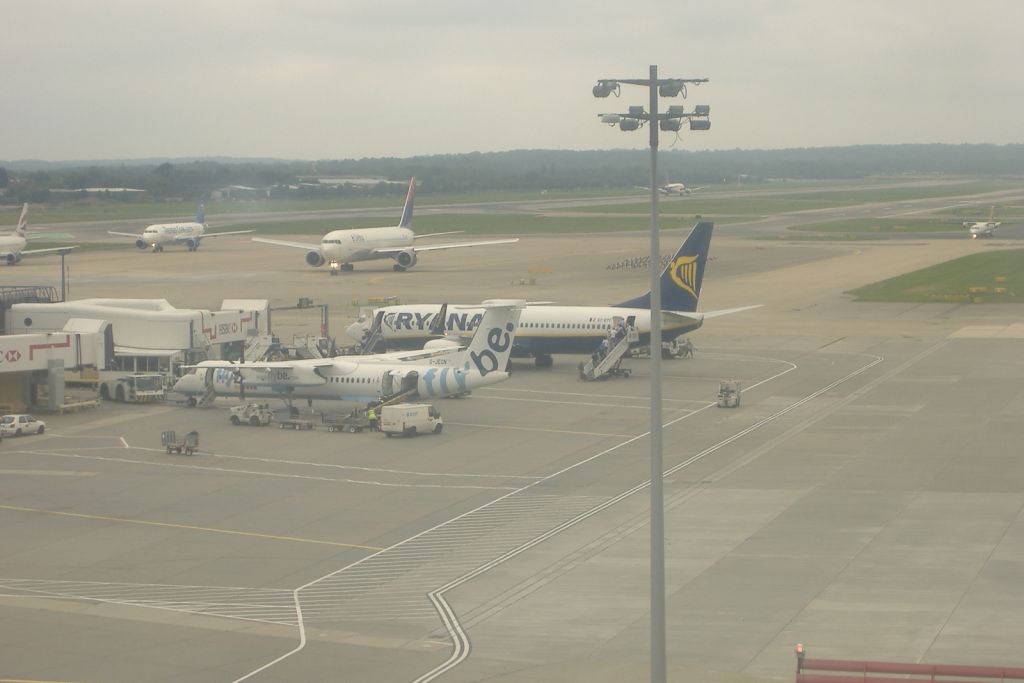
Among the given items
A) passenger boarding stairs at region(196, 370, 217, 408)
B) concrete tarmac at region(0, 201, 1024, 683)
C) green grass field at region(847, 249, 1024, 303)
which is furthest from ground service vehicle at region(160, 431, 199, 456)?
green grass field at region(847, 249, 1024, 303)

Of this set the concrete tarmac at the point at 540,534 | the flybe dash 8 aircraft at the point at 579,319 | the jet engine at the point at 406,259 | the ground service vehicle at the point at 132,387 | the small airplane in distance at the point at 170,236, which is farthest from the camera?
the small airplane in distance at the point at 170,236

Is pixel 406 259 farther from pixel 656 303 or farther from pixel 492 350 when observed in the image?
pixel 656 303

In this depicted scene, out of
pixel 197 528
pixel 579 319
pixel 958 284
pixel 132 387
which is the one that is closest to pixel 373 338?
pixel 579 319

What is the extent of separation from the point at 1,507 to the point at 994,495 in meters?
32.5

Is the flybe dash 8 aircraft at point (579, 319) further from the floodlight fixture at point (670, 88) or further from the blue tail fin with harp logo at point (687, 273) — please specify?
the floodlight fixture at point (670, 88)

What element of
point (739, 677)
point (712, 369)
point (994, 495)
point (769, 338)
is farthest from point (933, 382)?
point (739, 677)

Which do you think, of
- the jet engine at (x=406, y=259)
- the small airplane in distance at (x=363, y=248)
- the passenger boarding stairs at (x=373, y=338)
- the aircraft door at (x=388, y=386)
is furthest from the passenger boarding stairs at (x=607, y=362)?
the jet engine at (x=406, y=259)

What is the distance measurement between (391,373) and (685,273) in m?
20.3

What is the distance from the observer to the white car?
189 feet

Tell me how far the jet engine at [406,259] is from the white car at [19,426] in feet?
257

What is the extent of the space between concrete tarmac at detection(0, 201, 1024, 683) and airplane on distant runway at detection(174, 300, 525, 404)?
6.30 feet

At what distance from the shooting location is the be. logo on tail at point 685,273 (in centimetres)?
7250

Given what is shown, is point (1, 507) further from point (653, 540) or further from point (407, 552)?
point (653, 540)

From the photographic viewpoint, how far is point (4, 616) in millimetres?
32656
